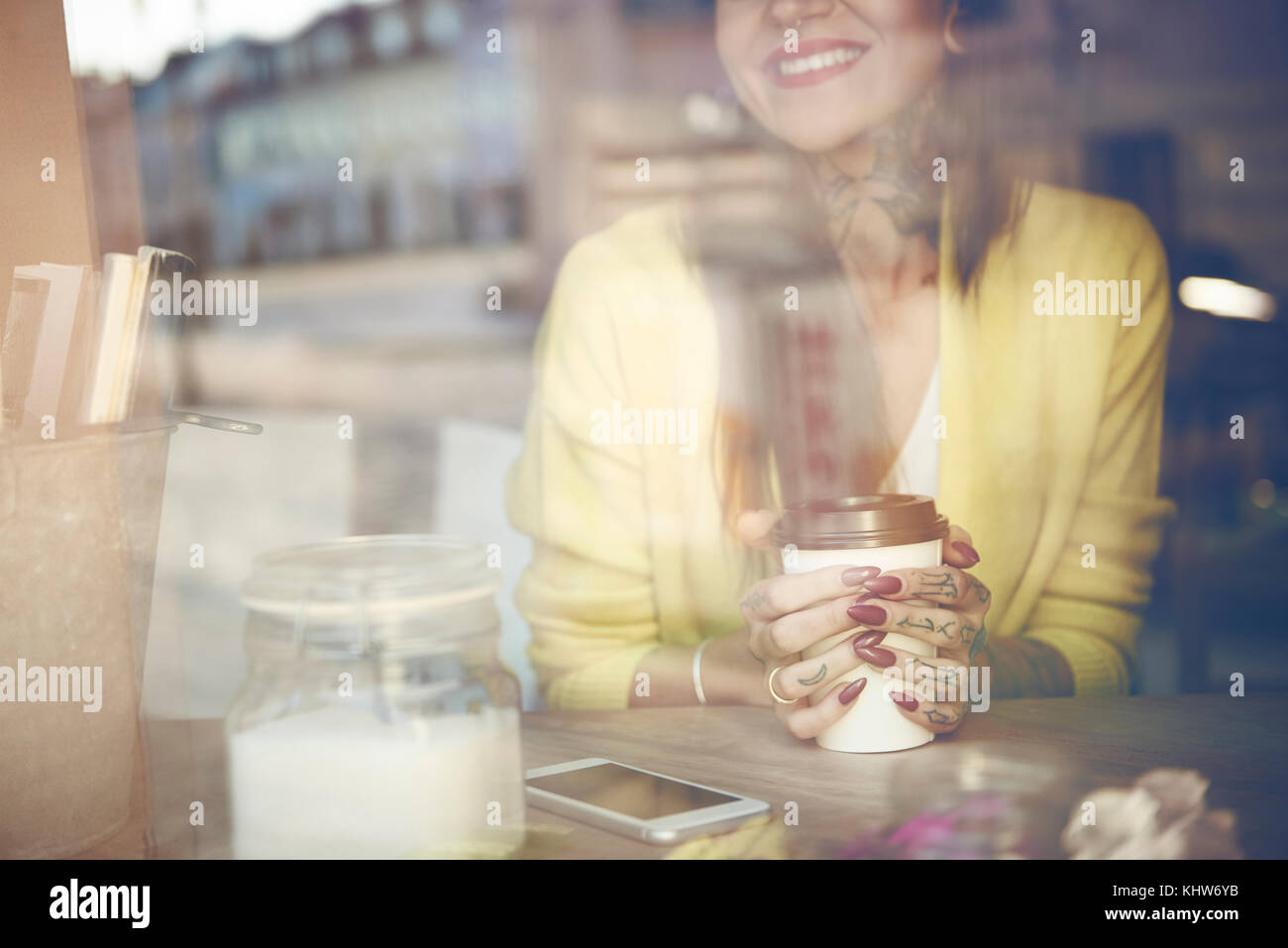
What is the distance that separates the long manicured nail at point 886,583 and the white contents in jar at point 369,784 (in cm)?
29

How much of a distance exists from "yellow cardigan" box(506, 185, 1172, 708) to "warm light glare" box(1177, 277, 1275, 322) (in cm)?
3

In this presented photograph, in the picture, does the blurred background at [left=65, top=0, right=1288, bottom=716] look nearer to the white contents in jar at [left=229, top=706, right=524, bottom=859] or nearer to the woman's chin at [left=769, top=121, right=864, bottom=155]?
the woman's chin at [left=769, top=121, right=864, bottom=155]

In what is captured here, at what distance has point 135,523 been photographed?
0.81 meters

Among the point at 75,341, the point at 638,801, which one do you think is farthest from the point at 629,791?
the point at 75,341

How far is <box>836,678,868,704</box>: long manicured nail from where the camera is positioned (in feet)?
2.45

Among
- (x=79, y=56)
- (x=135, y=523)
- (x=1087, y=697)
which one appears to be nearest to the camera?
(x=135, y=523)

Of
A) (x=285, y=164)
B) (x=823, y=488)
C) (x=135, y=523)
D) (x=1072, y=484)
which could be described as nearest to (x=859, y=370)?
(x=823, y=488)

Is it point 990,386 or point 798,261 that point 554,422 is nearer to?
point 798,261

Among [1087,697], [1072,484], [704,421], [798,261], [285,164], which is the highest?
[285,164]

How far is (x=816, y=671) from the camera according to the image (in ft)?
2.52

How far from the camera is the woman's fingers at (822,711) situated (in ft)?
2.45

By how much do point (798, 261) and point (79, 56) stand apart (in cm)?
81

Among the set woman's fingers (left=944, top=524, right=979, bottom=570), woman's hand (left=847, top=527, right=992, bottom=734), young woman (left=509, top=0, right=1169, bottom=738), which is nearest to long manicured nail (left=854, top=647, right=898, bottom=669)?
woman's hand (left=847, top=527, right=992, bottom=734)
